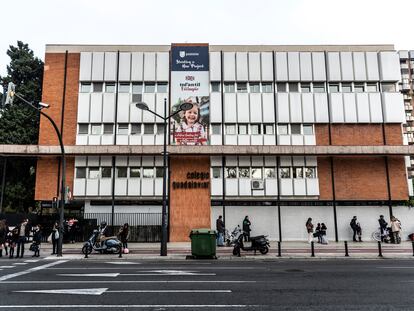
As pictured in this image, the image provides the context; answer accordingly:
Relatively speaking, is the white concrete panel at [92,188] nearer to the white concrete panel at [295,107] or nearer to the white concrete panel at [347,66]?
the white concrete panel at [295,107]

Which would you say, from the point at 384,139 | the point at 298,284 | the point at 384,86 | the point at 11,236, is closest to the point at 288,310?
the point at 298,284

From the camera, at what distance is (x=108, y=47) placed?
92.0 ft

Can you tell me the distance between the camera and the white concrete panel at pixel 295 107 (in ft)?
88.3

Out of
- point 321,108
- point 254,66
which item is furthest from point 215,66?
point 321,108

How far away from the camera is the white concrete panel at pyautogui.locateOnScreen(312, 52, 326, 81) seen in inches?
1081

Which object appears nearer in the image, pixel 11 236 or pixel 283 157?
pixel 11 236

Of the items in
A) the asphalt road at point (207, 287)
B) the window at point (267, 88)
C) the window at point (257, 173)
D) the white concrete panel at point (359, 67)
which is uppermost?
the white concrete panel at point (359, 67)

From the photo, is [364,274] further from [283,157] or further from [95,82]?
[95,82]

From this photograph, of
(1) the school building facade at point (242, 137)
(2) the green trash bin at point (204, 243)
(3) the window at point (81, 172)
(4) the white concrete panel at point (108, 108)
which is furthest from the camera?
(4) the white concrete panel at point (108, 108)

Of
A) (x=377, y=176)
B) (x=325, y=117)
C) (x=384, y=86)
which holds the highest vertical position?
(x=384, y=86)

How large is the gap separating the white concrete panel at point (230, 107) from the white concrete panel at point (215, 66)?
5.39ft

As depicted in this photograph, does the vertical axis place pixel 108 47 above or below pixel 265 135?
above

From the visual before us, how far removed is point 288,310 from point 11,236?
15234 mm

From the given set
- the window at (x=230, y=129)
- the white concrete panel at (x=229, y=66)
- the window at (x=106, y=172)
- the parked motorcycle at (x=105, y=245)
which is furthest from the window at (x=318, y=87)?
the parked motorcycle at (x=105, y=245)
